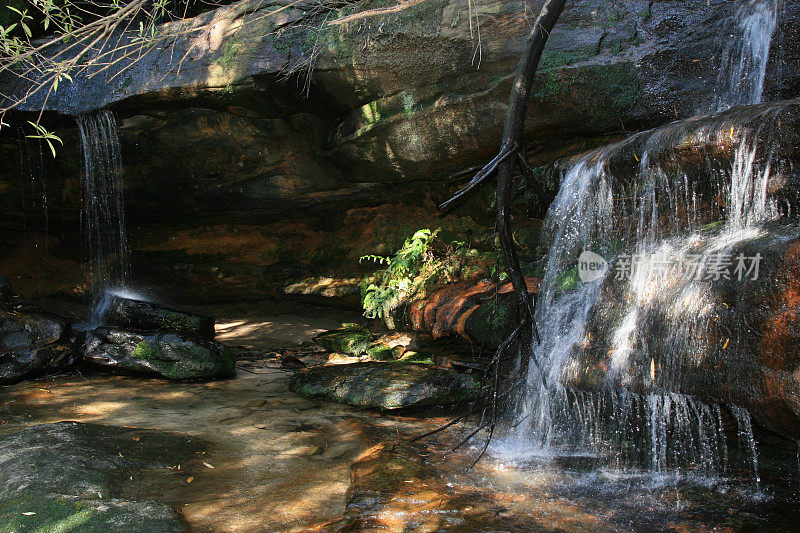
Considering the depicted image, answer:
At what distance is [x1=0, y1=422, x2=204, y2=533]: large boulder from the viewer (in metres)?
2.79

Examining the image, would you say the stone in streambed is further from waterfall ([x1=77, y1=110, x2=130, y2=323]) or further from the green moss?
the green moss

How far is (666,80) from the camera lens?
19.8ft

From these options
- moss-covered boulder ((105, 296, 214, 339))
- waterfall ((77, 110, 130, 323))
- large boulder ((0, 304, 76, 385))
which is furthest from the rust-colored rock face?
waterfall ((77, 110, 130, 323))

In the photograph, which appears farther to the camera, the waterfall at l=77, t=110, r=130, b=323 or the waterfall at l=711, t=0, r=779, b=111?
the waterfall at l=77, t=110, r=130, b=323

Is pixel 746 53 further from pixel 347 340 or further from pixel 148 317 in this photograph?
pixel 148 317

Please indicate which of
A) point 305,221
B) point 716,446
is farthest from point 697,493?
point 305,221

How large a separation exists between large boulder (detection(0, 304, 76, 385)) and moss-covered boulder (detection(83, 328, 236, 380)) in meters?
0.25

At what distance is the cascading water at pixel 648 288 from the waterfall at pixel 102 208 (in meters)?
6.06

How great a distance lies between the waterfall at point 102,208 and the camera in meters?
7.71

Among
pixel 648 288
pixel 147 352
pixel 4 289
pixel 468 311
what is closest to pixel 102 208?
pixel 4 289

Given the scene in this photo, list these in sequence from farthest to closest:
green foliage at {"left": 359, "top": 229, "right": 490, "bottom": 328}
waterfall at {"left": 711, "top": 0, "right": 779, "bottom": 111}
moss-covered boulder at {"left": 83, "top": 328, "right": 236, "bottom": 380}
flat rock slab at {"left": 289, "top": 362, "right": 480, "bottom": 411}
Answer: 1. green foliage at {"left": 359, "top": 229, "right": 490, "bottom": 328}
2. moss-covered boulder at {"left": 83, "top": 328, "right": 236, "bottom": 380}
3. waterfall at {"left": 711, "top": 0, "right": 779, "bottom": 111}
4. flat rock slab at {"left": 289, "top": 362, "right": 480, "bottom": 411}

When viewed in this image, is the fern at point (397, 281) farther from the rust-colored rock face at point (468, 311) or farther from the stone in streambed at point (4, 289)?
the stone in streambed at point (4, 289)

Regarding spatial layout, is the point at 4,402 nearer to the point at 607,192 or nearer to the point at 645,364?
the point at 645,364

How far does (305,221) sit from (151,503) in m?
7.11
